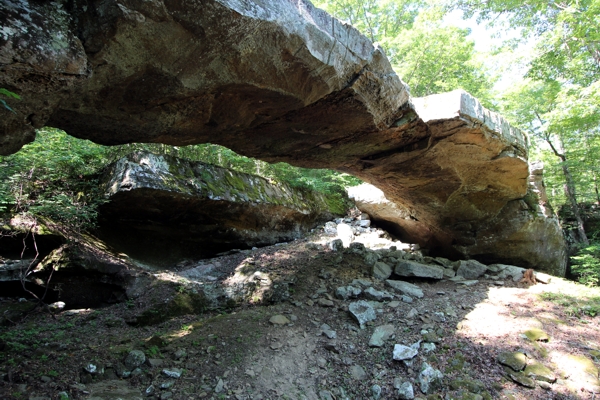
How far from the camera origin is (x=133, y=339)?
12.7 ft

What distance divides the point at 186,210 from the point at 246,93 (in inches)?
163

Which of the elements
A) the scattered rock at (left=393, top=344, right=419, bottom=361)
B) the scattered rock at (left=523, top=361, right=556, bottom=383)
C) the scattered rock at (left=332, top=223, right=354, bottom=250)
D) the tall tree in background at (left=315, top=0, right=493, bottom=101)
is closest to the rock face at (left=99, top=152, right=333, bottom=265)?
the scattered rock at (left=332, top=223, right=354, bottom=250)

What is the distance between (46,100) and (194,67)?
4.19 feet

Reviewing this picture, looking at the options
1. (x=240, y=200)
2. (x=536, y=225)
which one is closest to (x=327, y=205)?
(x=240, y=200)

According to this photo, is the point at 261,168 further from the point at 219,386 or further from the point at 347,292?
the point at 219,386

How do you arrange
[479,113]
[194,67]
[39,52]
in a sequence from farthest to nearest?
[479,113] → [194,67] → [39,52]

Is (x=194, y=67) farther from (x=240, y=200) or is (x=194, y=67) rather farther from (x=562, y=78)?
(x=562, y=78)

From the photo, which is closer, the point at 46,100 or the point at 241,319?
the point at 46,100

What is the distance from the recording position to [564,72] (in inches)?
361

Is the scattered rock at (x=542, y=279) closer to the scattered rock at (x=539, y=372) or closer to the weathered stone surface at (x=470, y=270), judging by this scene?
the weathered stone surface at (x=470, y=270)

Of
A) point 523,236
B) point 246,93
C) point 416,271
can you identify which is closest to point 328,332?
point 416,271

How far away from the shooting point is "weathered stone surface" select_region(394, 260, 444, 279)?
600cm

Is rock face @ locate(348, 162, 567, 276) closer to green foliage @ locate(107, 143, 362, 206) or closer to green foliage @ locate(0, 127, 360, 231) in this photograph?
green foliage @ locate(107, 143, 362, 206)

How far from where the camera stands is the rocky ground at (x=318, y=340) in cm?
306
